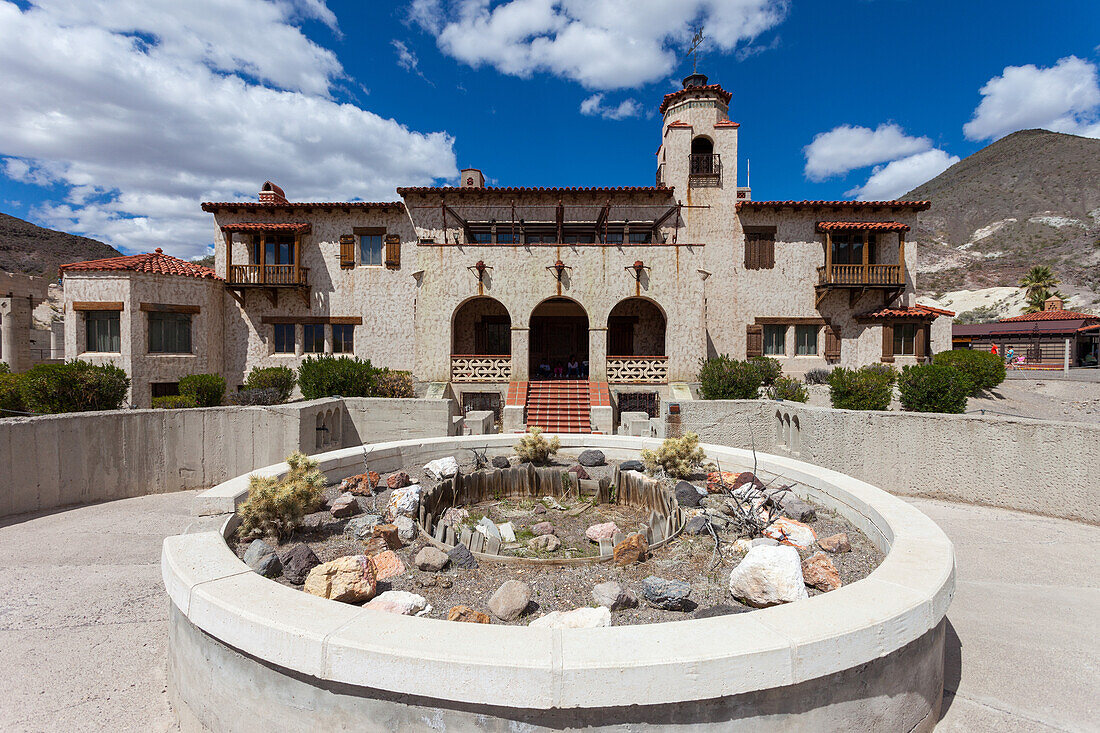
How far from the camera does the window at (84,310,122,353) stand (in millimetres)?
18562

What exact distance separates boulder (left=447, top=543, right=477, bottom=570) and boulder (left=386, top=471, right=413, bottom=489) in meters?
2.70

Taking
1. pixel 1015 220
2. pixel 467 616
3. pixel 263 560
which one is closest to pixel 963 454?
pixel 467 616

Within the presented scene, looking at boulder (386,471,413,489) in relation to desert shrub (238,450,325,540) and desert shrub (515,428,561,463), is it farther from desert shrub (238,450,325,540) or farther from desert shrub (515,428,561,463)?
desert shrub (515,428,561,463)

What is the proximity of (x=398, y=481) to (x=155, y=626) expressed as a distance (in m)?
3.30

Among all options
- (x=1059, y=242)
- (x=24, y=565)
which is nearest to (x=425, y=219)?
(x=24, y=565)

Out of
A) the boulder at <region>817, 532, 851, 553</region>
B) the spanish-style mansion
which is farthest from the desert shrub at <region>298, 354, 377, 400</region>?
the boulder at <region>817, 532, 851, 553</region>

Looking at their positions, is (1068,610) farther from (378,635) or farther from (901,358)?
(901,358)

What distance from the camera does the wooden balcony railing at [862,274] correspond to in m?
21.6

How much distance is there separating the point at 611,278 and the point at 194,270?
19.3m

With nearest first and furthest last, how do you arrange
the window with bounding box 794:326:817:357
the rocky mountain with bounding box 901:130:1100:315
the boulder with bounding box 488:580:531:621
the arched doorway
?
the boulder with bounding box 488:580:531:621 → the window with bounding box 794:326:817:357 → the arched doorway → the rocky mountain with bounding box 901:130:1100:315

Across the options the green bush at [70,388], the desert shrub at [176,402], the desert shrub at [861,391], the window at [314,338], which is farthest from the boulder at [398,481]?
the window at [314,338]

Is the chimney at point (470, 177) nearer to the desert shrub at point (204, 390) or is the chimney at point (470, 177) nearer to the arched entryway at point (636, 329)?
the arched entryway at point (636, 329)

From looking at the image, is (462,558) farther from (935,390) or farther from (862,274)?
(862,274)

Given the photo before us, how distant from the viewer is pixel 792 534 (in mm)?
5418
